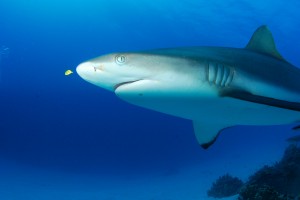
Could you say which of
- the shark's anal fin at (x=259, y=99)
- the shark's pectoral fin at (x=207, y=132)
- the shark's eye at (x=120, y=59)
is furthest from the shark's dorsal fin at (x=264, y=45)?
the shark's eye at (x=120, y=59)

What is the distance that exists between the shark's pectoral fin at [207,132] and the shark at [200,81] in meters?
0.72

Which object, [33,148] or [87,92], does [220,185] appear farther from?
[87,92]

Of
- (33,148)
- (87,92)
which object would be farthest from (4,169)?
(87,92)

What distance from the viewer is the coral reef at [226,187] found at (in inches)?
454

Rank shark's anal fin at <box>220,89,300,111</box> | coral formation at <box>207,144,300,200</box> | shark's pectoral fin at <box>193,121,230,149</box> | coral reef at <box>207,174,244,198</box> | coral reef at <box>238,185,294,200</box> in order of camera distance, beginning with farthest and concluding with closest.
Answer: coral reef at <box>207,174,244,198</box>
coral formation at <box>207,144,300,200</box>
coral reef at <box>238,185,294,200</box>
shark's pectoral fin at <box>193,121,230,149</box>
shark's anal fin at <box>220,89,300,111</box>

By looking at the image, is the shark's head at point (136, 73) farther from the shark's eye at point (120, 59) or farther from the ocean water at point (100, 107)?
the ocean water at point (100, 107)

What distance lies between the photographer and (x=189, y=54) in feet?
10.1

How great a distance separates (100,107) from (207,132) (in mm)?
65765

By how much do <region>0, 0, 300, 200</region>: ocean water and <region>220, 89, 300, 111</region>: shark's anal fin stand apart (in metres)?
12.4

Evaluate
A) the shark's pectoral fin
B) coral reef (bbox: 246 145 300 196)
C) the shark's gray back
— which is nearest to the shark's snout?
the shark's gray back

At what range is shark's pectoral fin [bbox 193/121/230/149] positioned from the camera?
467 centimetres

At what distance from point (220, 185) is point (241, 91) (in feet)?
32.5

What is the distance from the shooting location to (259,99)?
2.97 meters

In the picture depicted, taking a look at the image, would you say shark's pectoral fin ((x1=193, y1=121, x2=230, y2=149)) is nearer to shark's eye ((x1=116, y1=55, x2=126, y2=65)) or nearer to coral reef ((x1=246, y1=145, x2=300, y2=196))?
shark's eye ((x1=116, y1=55, x2=126, y2=65))
